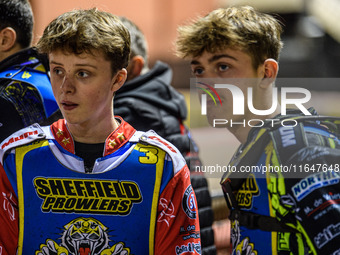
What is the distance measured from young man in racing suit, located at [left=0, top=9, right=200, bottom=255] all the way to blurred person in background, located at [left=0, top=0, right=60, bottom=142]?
444 mm

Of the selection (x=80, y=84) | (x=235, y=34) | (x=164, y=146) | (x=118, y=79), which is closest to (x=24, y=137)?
(x=80, y=84)

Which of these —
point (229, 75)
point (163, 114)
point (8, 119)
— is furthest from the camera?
point (163, 114)

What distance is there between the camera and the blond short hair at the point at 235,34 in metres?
2.61

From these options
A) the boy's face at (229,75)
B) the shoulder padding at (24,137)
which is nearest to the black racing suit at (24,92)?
the shoulder padding at (24,137)

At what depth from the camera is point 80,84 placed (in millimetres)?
2393

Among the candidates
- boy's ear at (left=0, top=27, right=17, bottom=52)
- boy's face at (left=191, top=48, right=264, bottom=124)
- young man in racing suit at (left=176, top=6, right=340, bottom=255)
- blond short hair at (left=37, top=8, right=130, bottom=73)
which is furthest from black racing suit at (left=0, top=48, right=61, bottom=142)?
boy's face at (left=191, top=48, right=264, bottom=124)

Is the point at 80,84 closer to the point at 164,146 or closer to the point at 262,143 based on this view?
the point at 164,146

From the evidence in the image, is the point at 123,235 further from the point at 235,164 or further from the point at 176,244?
the point at 235,164

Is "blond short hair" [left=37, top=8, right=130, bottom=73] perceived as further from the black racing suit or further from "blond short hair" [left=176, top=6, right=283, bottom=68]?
the black racing suit

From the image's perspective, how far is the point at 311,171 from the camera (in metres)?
2.14

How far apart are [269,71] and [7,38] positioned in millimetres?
1406

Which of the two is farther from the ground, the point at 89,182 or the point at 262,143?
the point at 262,143

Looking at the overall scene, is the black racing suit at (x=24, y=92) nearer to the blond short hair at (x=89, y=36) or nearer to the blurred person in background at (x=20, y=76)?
the blurred person in background at (x=20, y=76)

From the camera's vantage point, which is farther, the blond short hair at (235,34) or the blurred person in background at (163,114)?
the blurred person in background at (163,114)
